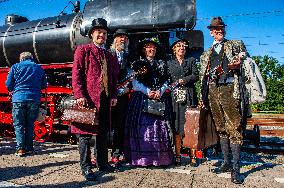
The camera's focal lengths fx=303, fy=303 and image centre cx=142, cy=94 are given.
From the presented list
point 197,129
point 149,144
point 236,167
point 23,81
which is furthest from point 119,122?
point 23,81

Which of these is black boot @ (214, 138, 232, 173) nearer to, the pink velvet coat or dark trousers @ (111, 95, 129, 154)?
dark trousers @ (111, 95, 129, 154)

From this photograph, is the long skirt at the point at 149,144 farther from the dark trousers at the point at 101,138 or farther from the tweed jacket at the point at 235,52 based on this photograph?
the tweed jacket at the point at 235,52

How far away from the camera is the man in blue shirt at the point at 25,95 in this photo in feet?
16.9

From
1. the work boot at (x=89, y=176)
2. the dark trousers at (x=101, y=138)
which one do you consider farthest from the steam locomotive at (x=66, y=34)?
the work boot at (x=89, y=176)

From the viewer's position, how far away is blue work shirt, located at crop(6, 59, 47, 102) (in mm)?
5184

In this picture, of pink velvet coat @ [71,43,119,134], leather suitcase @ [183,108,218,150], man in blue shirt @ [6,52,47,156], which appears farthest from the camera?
man in blue shirt @ [6,52,47,156]

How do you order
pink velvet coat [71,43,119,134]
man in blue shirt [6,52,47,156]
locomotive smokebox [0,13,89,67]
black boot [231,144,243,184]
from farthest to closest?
locomotive smokebox [0,13,89,67]
man in blue shirt [6,52,47,156]
pink velvet coat [71,43,119,134]
black boot [231,144,243,184]

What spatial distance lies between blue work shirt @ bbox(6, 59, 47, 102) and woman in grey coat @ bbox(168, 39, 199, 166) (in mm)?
2423

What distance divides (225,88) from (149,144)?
1.25m

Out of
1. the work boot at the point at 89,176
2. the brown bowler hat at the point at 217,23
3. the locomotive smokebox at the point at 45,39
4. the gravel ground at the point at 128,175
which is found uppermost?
the locomotive smokebox at the point at 45,39

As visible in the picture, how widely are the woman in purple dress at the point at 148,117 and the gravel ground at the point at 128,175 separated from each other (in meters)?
0.21

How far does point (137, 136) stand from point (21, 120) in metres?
2.26

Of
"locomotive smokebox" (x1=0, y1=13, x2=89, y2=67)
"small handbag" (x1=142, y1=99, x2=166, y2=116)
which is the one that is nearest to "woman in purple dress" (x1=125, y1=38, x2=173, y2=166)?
"small handbag" (x1=142, y1=99, x2=166, y2=116)

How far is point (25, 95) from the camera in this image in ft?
17.0
